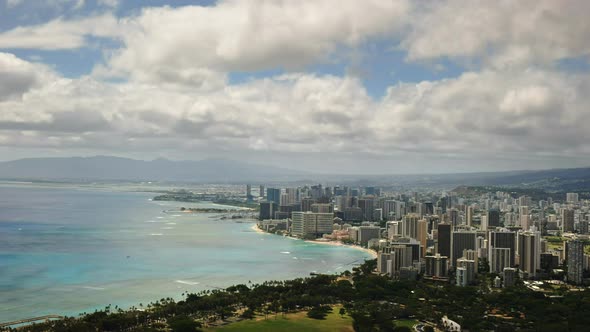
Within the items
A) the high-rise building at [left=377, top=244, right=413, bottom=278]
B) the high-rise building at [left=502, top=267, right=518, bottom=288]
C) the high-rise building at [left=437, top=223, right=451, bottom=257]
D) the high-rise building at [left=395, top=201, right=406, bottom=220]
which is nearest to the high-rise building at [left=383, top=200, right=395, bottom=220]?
the high-rise building at [left=395, top=201, right=406, bottom=220]

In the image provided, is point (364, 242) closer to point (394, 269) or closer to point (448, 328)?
point (394, 269)

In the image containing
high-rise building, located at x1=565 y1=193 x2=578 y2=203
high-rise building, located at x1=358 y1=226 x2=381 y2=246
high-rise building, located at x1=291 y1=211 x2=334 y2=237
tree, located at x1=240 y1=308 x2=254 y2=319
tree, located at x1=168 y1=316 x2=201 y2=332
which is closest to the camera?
tree, located at x1=168 y1=316 x2=201 y2=332

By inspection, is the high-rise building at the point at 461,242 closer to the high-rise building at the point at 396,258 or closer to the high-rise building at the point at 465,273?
the high-rise building at the point at 396,258

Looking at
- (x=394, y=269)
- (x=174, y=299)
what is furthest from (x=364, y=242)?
(x=174, y=299)

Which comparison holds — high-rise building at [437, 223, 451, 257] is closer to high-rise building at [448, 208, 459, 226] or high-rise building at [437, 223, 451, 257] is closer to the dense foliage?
the dense foliage

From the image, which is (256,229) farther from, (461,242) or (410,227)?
(461,242)

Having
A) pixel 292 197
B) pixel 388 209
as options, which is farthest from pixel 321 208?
pixel 292 197
